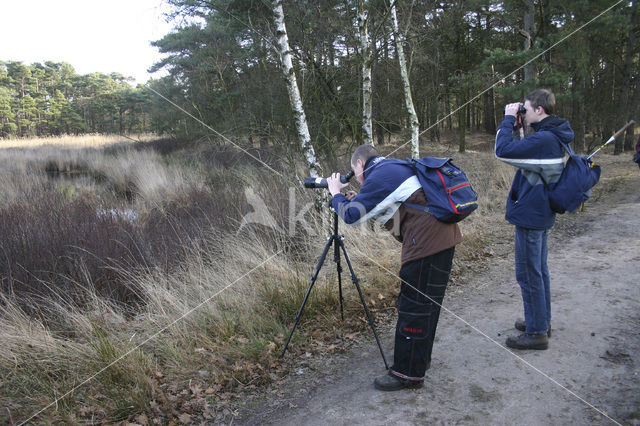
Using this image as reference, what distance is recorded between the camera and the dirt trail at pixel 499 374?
2.76 meters

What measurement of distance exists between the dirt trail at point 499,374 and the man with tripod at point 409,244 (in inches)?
11.4

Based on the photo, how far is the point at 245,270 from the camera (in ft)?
17.0

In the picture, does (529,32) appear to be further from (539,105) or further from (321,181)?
(321,181)

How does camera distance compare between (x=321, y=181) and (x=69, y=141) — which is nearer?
(x=321, y=181)

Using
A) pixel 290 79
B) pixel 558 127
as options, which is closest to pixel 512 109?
pixel 558 127

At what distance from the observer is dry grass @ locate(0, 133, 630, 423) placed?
3.23 meters

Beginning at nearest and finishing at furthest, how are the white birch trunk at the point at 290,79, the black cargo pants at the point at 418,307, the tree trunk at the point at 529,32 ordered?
the black cargo pants at the point at 418,307
the white birch trunk at the point at 290,79
the tree trunk at the point at 529,32

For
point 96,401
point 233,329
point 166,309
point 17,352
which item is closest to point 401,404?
point 233,329

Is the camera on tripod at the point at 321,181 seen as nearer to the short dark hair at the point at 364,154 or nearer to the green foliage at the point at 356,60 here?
the short dark hair at the point at 364,154

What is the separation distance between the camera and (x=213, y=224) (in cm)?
725

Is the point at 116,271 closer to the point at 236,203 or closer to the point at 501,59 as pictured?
the point at 236,203

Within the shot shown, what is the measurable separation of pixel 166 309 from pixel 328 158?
24.0 ft

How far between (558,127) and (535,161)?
324 millimetres

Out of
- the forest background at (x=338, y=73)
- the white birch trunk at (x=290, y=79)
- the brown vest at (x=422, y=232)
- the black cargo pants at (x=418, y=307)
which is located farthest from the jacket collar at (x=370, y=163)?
the forest background at (x=338, y=73)
